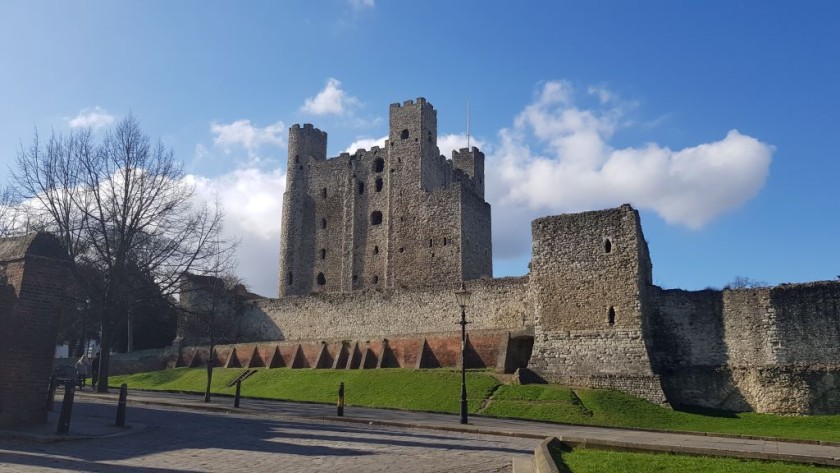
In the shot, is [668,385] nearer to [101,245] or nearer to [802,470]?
[802,470]

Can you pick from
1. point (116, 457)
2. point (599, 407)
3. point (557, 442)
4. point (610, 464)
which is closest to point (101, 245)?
point (116, 457)

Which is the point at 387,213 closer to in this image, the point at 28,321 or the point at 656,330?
the point at 656,330

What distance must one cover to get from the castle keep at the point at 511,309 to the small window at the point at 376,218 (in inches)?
8.8

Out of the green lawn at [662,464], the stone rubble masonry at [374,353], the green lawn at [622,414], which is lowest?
the green lawn at [622,414]

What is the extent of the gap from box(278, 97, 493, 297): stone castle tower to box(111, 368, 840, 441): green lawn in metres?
16.1

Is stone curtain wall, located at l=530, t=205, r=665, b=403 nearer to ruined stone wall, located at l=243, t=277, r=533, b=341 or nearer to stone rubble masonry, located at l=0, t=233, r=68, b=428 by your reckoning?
ruined stone wall, located at l=243, t=277, r=533, b=341

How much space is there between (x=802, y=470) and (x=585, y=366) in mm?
17577

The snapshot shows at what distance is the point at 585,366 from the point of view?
2745cm

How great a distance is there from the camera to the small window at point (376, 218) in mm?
52953

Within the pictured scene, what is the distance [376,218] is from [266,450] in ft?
135

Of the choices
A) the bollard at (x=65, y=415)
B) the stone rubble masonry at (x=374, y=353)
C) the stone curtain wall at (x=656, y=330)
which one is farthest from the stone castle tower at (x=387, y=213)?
the bollard at (x=65, y=415)

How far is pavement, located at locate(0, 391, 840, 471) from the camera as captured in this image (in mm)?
12164

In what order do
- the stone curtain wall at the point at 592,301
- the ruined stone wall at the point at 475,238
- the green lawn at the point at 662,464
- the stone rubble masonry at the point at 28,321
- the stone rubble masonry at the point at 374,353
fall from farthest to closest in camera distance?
the ruined stone wall at the point at 475,238, the stone rubble masonry at the point at 374,353, the stone curtain wall at the point at 592,301, the stone rubble masonry at the point at 28,321, the green lawn at the point at 662,464

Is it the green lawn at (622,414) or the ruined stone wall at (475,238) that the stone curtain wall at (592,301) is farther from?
the ruined stone wall at (475,238)
